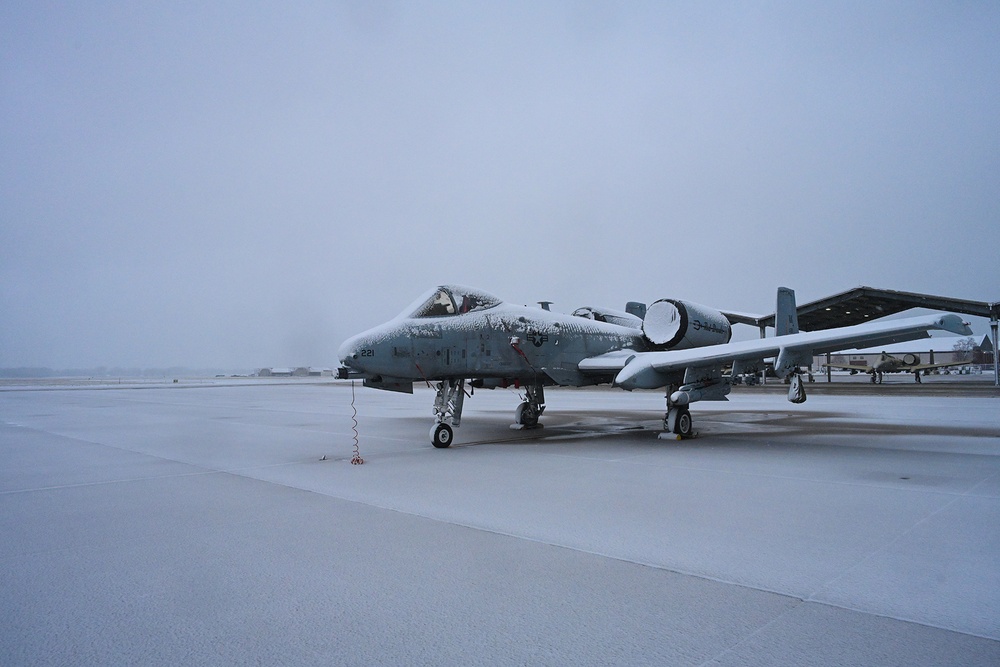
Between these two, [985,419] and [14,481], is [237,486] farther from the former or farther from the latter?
[985,419]

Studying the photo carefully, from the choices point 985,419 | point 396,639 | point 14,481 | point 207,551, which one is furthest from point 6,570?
point 985,419

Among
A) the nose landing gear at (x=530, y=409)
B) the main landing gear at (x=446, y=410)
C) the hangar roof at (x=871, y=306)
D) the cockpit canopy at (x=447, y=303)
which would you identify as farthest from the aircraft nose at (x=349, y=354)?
the hangar roof at (x=871, y=306)

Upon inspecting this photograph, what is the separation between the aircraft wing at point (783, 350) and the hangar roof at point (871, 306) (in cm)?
1819

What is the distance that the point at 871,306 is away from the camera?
1103 inches

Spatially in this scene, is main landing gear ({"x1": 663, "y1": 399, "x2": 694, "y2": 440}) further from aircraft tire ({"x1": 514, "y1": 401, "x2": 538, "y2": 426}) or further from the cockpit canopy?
the cockpit canopy

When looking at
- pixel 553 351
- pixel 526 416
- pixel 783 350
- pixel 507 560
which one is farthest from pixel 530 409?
pixel 507 560

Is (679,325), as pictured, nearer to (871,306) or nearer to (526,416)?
(526,416)

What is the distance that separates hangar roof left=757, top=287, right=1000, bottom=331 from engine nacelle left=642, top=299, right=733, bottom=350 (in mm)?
15047

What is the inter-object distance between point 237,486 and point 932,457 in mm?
9510

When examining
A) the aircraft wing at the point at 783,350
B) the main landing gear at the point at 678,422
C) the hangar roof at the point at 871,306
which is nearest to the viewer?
the aircraft wing at the point at 783,350

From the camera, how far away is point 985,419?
48.2 ft

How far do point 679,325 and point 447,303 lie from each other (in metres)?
5.80

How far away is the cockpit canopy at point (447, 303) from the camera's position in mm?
11023

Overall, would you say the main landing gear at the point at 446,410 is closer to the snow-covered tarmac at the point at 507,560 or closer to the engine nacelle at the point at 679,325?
the snow-covered tarmac at the point at 507,560
